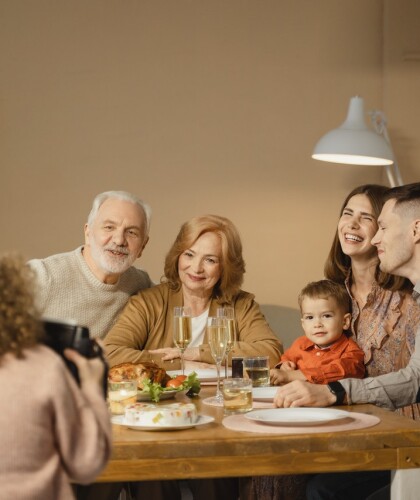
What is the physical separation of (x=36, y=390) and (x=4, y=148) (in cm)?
325

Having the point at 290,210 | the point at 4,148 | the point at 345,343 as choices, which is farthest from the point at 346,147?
the point at 4,148

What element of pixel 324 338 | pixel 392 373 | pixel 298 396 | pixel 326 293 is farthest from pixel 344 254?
pixel 298 396

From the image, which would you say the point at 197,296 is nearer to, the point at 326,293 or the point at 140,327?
the point at 140,327

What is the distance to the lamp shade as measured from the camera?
3906mm

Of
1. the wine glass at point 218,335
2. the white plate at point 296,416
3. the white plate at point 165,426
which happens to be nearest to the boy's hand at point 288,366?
the wine glass at point 218,335

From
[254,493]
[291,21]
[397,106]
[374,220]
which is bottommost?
[254,493]

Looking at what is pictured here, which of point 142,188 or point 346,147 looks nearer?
point 346,147

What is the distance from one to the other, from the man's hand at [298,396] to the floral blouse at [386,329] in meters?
0.63

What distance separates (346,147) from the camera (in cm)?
390

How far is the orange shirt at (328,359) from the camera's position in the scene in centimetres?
260

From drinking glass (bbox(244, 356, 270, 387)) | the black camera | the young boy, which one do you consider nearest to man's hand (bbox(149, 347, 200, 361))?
the young boy

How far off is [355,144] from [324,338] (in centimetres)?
137

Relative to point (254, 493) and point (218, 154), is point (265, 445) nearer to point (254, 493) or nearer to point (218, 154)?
point (254, 493)

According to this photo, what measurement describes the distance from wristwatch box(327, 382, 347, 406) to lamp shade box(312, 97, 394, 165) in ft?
5.85
